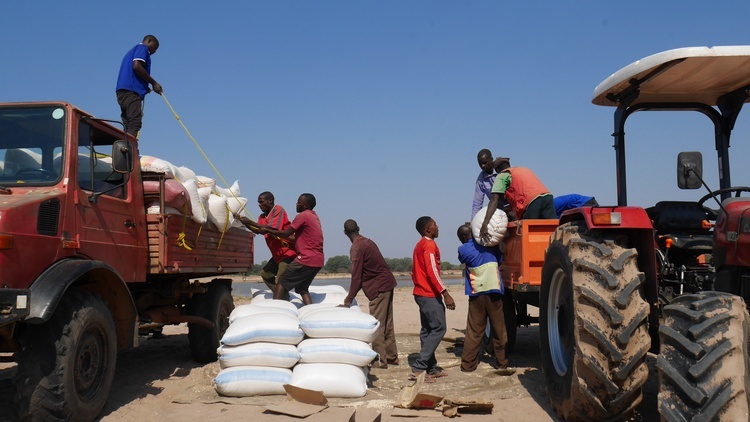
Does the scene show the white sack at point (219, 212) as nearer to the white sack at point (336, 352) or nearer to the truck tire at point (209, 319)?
the truck tire at point (209, 319)

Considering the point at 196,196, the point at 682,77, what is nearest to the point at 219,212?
the point at 196,196

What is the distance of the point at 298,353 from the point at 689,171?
3988mm

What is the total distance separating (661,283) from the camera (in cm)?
528

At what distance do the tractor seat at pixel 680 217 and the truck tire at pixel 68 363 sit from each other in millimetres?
4808

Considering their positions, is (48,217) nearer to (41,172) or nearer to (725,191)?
(41,172)

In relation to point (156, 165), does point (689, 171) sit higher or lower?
lower

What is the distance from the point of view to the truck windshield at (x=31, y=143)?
5.55m

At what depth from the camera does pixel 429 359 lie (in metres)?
7.44

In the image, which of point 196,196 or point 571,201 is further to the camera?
point 571,201

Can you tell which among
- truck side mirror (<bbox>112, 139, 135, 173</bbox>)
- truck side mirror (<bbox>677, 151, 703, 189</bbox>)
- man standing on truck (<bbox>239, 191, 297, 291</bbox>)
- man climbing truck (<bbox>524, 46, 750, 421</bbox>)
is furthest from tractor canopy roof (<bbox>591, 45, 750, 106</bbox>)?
man standing on truck (<bbox>239, 191, 297, 291</bbox>)

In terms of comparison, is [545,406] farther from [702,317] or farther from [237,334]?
[237,334]

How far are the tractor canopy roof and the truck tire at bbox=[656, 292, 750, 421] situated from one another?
186 cm

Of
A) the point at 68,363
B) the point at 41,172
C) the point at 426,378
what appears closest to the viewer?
the point at 68,363

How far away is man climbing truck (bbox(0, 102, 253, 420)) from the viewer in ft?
15.6
